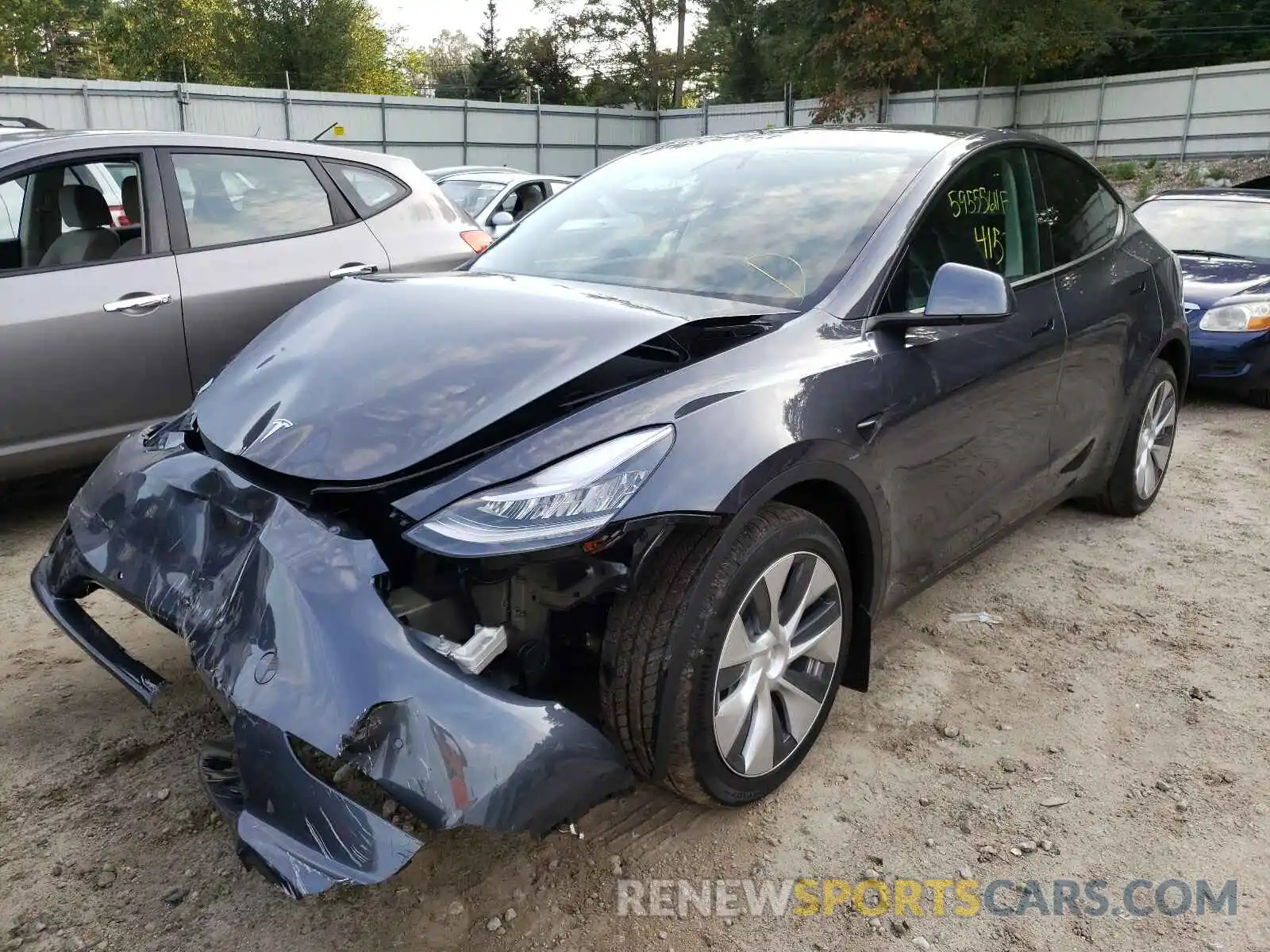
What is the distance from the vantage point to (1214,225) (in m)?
7.57

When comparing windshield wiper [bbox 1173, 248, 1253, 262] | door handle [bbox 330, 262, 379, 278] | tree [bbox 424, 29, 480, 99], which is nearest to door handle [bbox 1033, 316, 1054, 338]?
door handle [bbox 330, 262, 379, 278]

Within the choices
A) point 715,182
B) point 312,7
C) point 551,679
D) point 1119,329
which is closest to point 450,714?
point 551,679

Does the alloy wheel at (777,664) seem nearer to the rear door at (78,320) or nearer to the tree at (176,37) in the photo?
the rear door at (78,320)

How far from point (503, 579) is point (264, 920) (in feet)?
2.84

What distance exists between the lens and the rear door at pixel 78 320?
369 centimetres

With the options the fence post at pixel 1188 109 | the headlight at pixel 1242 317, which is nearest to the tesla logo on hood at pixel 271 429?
the headlight at pixel 1242 317

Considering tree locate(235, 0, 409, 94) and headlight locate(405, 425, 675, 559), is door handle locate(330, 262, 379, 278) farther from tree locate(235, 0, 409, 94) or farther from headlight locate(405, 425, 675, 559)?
tree locate(235, 0, 409, 94)

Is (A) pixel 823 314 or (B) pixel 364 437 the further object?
(A) pixel 823 314

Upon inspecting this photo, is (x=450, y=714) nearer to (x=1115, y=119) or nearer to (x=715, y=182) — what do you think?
(x=715, y=182)

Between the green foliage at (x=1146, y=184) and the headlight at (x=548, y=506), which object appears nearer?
the headlight at (x=548, y=506)

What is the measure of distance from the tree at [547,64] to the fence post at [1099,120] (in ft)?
81.4

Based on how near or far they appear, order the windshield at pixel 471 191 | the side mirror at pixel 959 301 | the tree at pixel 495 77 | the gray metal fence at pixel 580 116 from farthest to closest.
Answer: the tree at pixel 495 77
the gray metal fence at pixel 580 116
the windshield at pixel 471 191
the side mirror at pixel 959 301

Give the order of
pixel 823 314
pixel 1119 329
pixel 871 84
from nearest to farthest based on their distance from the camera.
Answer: pixel 823 314 < pixel 1119 329 < pixel 871 84

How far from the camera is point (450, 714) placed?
1672 millimetres
